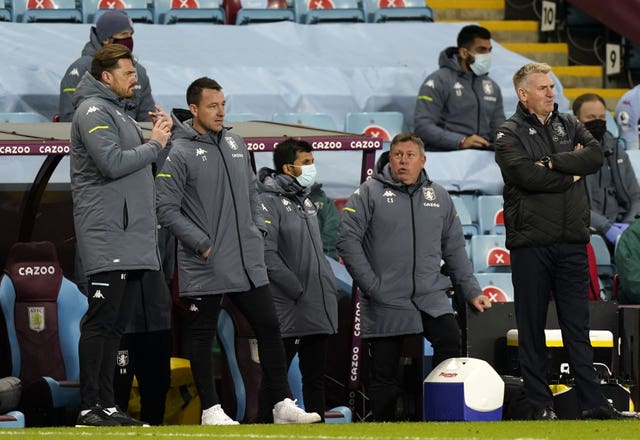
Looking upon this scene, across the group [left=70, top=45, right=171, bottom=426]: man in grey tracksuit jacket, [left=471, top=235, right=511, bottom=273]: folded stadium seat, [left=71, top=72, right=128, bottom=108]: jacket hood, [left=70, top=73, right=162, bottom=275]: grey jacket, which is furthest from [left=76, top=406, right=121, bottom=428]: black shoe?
[left=471, top=235, right=511, bottom=273]: folded stadium seat

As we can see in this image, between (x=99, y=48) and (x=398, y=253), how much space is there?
2669 mm

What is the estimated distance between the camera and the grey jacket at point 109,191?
8.72 m

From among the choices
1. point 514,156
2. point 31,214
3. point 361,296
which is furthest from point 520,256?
point 31,214

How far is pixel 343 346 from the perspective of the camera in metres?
11.1

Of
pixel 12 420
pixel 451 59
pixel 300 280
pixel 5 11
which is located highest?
pixel 5 11

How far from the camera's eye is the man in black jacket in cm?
923

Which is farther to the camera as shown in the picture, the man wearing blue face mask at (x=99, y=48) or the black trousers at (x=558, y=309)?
the man wearing blue face mask at (x=99, y=48)

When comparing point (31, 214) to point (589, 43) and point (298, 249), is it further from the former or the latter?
point (589, 43)

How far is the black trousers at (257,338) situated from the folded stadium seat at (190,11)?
6.93m

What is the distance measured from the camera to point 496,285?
40.7 ft

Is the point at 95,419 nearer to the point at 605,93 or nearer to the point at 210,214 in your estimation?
the point at 210,214

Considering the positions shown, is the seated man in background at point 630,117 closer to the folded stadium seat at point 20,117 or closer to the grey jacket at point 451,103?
the grey jacket at point 451,103

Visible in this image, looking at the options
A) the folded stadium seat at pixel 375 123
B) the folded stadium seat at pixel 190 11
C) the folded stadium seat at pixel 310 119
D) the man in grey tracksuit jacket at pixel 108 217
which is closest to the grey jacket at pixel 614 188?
the folded stadium seat at pixel 375 123

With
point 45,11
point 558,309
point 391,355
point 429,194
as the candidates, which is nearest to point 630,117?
point 45,11
